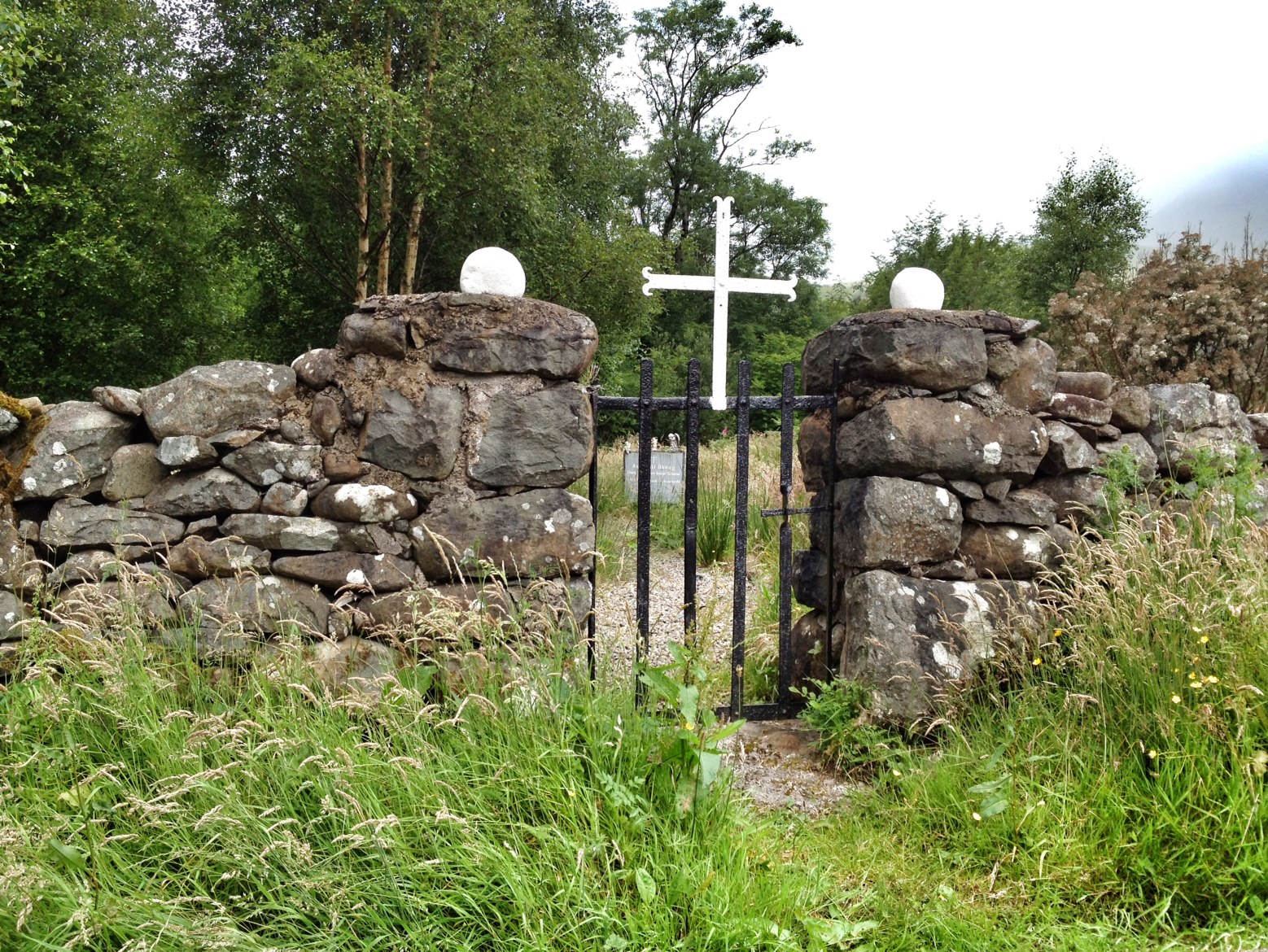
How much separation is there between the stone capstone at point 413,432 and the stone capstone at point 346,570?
1.19ft

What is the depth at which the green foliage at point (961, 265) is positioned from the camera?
20484 millimetres

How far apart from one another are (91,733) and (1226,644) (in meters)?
3.76

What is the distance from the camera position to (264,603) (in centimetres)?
310

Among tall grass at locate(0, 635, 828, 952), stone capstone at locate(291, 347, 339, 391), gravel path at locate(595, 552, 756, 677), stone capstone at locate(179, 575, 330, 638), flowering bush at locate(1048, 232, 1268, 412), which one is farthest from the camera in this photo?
flowering bush at locate(1048, 232, 1268, 412)

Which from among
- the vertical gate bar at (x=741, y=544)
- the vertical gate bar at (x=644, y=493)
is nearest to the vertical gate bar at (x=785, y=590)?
the vertical gate bar at (x=741, y=544)

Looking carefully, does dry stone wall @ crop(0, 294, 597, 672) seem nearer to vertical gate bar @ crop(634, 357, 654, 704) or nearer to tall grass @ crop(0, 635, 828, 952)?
vertical gate bar @ crop(634, 357, 654, 704)

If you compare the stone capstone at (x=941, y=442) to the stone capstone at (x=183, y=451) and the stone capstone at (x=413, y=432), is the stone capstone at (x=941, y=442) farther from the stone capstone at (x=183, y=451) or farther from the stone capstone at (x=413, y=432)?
the stone capstone at (x=183, y=451)

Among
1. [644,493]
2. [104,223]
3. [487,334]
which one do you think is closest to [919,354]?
[644,493]

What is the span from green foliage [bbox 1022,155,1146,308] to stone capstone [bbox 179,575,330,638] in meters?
20.3

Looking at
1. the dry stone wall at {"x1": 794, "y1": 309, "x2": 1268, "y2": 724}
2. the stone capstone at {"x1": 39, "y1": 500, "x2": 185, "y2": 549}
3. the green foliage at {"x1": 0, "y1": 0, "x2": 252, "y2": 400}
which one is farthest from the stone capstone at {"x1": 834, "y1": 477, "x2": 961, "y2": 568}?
the green foliage at {"x1": 0, "y1": 0, "x2": 252, "y2": 400}

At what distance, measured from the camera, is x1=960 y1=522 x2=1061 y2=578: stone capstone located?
3670 mm

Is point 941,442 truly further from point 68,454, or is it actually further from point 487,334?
point 68,454

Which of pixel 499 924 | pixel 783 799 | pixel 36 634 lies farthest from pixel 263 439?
pixel 783 799

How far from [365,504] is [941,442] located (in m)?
2.39
